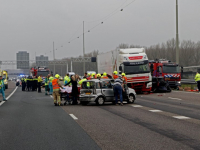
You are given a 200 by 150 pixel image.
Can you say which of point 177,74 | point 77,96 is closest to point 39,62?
point 177,74

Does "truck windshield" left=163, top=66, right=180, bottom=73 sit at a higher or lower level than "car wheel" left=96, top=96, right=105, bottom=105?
higher

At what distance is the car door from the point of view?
20906 millimetres

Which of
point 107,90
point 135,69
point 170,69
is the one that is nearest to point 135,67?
point 135,69

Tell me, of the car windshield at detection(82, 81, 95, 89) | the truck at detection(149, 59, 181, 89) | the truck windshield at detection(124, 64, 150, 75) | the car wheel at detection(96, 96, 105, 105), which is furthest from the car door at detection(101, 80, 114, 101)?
the truck at detection(149, 59, 181, 89)

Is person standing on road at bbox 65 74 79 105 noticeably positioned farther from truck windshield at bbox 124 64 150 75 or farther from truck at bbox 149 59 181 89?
truck at bbox 149 59 181 89

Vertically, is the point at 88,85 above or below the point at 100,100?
above

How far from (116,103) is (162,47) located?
69.1 metres

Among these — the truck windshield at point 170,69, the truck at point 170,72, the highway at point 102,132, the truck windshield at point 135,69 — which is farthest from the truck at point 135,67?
the highway at point 102,132

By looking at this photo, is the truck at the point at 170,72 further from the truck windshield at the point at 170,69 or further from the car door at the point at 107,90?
the car door at the point at 107,90

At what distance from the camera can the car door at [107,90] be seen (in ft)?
68.6

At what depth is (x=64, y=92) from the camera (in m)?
21.9

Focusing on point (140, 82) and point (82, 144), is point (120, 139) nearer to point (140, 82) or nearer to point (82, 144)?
point (82, 144)

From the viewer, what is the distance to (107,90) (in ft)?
68.8

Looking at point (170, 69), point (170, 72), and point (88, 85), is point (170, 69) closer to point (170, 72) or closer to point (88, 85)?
point (170, 72)
